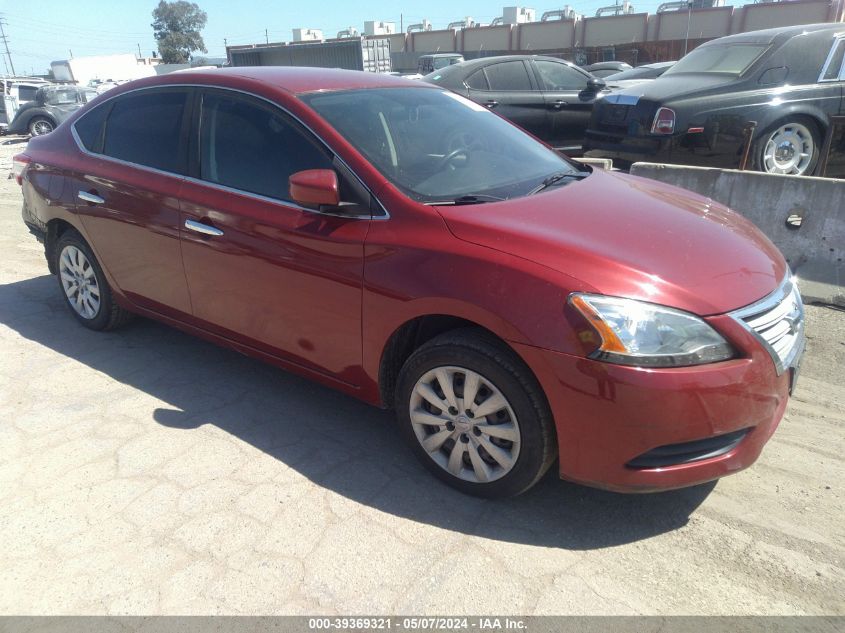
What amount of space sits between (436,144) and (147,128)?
1.86 metres

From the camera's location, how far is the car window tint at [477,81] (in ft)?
28.6

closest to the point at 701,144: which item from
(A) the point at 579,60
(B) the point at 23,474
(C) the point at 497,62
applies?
(C) the point at 497,62

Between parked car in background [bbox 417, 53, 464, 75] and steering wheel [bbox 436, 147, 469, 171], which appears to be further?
parked car in background [bbox 417, 53, 464, 75]

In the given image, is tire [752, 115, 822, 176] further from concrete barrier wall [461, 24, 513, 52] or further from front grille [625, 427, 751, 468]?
concrete barrier wall [461, 24, 513, 52]

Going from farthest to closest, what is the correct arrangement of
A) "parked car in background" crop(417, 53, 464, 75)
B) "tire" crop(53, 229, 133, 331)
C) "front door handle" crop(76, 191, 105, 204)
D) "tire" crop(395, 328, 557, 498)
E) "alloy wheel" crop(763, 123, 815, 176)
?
"parked car in background" crop(417, 53, 464, 75) → "alloy wheel" crop(763, 123, 815, 176) → "tire" crop(53, 229, 133, 331) → "front door handle" crop(76, 191, 105, 204) → "tire" crop(395, 328, 557, 498)

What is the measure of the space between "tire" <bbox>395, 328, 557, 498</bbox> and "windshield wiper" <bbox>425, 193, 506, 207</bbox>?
0.58 meters

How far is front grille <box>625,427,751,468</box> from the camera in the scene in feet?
7.80

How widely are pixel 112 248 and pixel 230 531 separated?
226cm

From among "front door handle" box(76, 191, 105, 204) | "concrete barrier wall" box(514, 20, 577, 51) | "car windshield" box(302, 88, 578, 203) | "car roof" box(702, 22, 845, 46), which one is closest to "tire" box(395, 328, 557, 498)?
"car windshield" box(302, 88, 578, 203)

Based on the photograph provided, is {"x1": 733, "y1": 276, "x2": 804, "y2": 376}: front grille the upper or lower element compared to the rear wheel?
upper

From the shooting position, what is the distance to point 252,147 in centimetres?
338

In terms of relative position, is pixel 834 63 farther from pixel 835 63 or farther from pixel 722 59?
pixel 722 59

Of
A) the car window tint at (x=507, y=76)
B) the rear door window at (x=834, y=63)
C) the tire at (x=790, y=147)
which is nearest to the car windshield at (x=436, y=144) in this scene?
the tire at (x=790, y=147)

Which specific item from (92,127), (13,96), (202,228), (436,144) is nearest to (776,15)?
(13,96)
